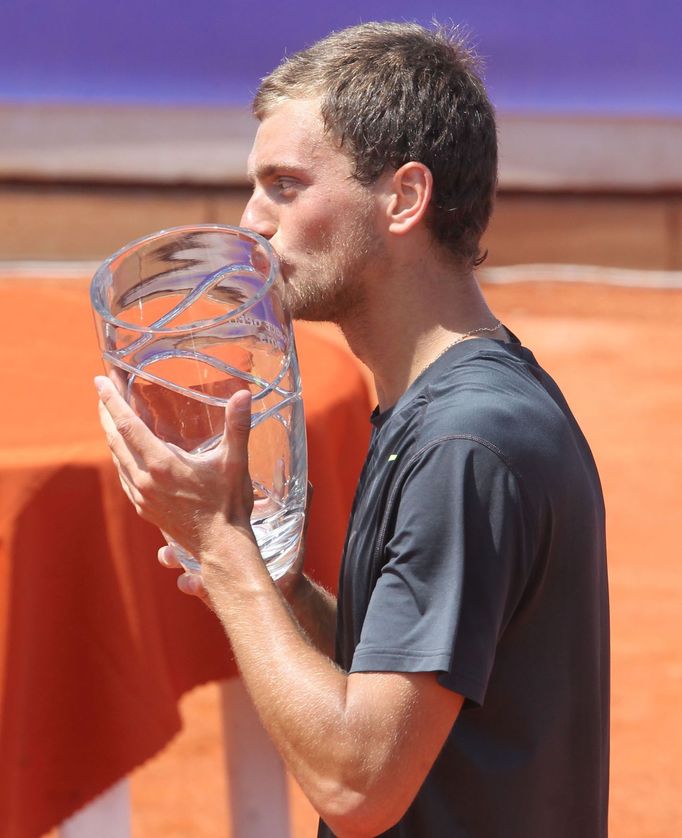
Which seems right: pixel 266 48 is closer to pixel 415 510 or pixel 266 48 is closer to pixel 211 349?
pixel 211 349

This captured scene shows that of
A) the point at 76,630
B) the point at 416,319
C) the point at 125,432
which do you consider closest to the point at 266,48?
A: the point at 76,630

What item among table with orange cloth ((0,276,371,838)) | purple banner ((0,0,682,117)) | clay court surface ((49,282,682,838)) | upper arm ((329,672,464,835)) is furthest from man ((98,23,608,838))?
purple banner ((0,0,682,117))

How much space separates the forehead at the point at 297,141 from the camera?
1.64 m

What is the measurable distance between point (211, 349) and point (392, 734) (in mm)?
515

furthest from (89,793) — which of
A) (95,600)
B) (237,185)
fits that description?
(237,185)

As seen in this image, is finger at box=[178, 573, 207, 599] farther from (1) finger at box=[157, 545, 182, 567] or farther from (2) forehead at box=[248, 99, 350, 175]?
(2) forehead at box=[248, 99, 350, 175]

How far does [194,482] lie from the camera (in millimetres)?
1427

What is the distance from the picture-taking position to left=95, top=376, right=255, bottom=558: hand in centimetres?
143

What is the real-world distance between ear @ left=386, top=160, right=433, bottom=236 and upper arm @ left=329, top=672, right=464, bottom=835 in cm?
60

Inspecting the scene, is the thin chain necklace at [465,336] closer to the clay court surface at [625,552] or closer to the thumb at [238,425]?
the thumb at [238,425]

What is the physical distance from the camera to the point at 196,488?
1.43 meters

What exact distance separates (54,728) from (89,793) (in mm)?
136

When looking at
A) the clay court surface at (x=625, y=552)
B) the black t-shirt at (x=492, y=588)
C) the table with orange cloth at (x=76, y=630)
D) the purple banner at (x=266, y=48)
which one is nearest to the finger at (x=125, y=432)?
the black t-shirt at (x=492, y=588)

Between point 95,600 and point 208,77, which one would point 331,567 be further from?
point 208,77
